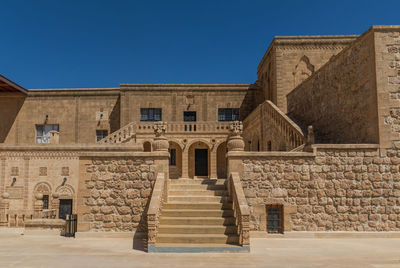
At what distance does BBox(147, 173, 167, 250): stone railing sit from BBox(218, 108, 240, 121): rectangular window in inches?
638

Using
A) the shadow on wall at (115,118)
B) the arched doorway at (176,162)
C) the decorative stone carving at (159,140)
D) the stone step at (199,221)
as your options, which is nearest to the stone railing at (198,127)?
the arched doorway at (176,162)

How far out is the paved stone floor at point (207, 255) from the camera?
7.47 m

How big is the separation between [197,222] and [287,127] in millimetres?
7195

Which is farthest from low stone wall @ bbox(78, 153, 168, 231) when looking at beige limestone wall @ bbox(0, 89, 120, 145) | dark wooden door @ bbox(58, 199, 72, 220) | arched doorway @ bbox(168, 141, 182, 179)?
beige limestone wall @ bbox(0, 89, 120, 145)

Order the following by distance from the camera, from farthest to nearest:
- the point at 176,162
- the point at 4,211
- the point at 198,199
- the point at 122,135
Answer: the point at 176,162, the point at 122,135, the point at 4,211, the point at 198,199

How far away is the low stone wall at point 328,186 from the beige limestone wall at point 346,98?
1048 millimetres

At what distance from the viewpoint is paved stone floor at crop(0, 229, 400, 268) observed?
747cm

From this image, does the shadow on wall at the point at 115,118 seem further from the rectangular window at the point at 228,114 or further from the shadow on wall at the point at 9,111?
the rectangular window at the point at 228,114

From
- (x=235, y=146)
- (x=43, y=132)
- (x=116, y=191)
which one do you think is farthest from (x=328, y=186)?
(x=43, y=132)

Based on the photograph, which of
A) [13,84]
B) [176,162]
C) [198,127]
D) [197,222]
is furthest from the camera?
[176,162]

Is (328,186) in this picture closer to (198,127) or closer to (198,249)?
(198,249)

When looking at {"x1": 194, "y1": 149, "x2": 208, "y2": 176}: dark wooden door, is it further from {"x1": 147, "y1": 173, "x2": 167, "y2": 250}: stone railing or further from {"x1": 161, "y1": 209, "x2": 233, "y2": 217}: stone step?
{"x1": 161, "y1": 209, "x2": 233, "y2": 217}: stone step

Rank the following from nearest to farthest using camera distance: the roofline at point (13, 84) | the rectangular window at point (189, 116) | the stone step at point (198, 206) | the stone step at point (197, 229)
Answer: the stone step at point (197, 229)
the stone step at point (198, 206)
the roofline at point (13, 84)
the rectangular window at point (189, 116)

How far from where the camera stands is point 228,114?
88.8ft
